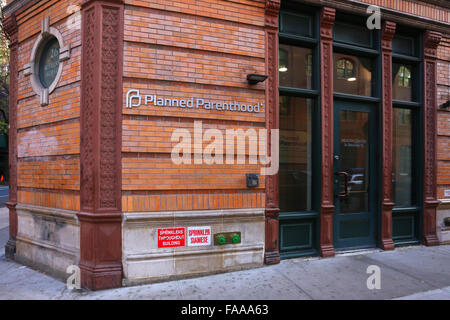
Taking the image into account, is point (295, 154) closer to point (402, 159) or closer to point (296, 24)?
point (296, 24)

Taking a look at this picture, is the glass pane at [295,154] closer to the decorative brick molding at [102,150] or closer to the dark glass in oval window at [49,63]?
the decorative brick molding at [102,150]

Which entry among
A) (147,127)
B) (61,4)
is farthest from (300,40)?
(61,4)

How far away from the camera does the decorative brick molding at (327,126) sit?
548cm

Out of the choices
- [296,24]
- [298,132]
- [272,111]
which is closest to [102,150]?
[272,111]

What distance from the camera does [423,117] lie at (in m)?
6.56

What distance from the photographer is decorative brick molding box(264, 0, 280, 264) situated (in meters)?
5.02

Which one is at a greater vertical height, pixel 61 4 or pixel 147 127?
pixel 61 4

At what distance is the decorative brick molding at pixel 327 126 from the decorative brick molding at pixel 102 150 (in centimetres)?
346

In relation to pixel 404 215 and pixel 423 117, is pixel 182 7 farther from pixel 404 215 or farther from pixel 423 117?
pixel 404 215

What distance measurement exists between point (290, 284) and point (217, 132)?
244 cm

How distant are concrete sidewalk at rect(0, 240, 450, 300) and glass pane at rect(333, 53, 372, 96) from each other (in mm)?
3220

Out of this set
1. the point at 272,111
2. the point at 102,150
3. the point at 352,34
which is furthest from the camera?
the point at 352,34

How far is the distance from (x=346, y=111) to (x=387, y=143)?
1.09 metres

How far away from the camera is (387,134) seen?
611 cm
